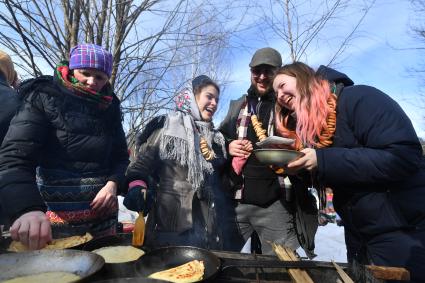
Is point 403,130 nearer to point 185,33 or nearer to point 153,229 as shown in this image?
point 153,229

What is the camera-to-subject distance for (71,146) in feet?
7.21

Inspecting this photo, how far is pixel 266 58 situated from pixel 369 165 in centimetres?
164

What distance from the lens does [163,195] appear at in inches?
111

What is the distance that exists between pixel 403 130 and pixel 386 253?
728 millimetres

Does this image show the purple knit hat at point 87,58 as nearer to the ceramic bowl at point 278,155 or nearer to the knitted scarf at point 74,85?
the knitted scarf at point 74,85

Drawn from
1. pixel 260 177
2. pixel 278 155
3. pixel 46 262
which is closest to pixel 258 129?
pixel 260 177

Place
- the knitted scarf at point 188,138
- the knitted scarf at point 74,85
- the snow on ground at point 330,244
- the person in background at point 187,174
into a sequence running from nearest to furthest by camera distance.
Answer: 1. the knitted scarf at point 74,85
2. the person in background at point 187,174
3. the knitted scarf at point 188,138
4. the snow on ground at point 330,244

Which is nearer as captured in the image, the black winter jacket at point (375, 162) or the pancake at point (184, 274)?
the pancake at point (184, 274)

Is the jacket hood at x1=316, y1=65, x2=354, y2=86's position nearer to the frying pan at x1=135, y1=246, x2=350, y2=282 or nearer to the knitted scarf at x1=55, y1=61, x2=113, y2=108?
the frying pan at x1=135, y1=246, x2=350, y2=282

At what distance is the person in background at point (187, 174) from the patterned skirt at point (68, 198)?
35 cm

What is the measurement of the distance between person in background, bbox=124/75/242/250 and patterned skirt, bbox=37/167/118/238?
1.15ft

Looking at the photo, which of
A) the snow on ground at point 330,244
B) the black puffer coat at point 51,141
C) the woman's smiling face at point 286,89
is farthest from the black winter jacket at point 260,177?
the snow on ground at point 330,244

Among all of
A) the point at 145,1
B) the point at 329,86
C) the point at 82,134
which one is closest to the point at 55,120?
the point at 82,134

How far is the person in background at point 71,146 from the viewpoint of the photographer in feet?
6.49
